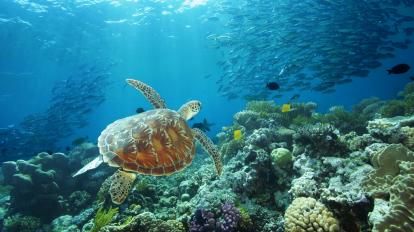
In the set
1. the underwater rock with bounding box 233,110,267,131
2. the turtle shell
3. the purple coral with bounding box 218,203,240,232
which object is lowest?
the purple coral with bounding box 218,203,240,232

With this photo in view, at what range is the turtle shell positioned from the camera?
5078 mm

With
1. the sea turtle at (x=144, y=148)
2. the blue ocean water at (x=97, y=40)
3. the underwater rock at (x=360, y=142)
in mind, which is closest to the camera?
the sea turtle at (x=144, y=148)

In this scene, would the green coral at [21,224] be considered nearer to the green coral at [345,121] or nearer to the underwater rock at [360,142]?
the underwater rock at [360,142]

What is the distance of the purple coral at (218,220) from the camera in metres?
5.84

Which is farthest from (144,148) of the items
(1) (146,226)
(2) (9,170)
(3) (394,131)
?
(2) (9,170)

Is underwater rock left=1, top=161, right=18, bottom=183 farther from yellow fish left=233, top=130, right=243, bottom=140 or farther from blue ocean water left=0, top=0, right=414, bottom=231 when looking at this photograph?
yellow fish left=233, top=130, right=243, bottom=140

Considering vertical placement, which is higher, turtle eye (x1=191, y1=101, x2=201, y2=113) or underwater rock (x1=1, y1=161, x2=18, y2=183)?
underwater rock (x1=1, y1=161, x2=18, y2=183)

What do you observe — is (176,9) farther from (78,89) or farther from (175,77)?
(175,77)

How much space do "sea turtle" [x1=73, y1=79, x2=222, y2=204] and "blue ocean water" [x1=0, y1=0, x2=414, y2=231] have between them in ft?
35.7

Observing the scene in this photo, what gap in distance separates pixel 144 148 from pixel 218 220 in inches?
86.1

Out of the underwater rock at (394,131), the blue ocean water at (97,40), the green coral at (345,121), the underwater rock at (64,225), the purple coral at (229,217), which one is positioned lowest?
the green coral at (345,121)

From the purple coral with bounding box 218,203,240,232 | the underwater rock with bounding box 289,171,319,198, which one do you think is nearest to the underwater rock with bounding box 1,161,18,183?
the purple coral with bounding box 218,203,240,232

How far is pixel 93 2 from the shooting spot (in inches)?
1168

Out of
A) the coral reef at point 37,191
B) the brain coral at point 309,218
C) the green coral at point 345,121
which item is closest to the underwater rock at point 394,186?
the brain coral at point 309,218
